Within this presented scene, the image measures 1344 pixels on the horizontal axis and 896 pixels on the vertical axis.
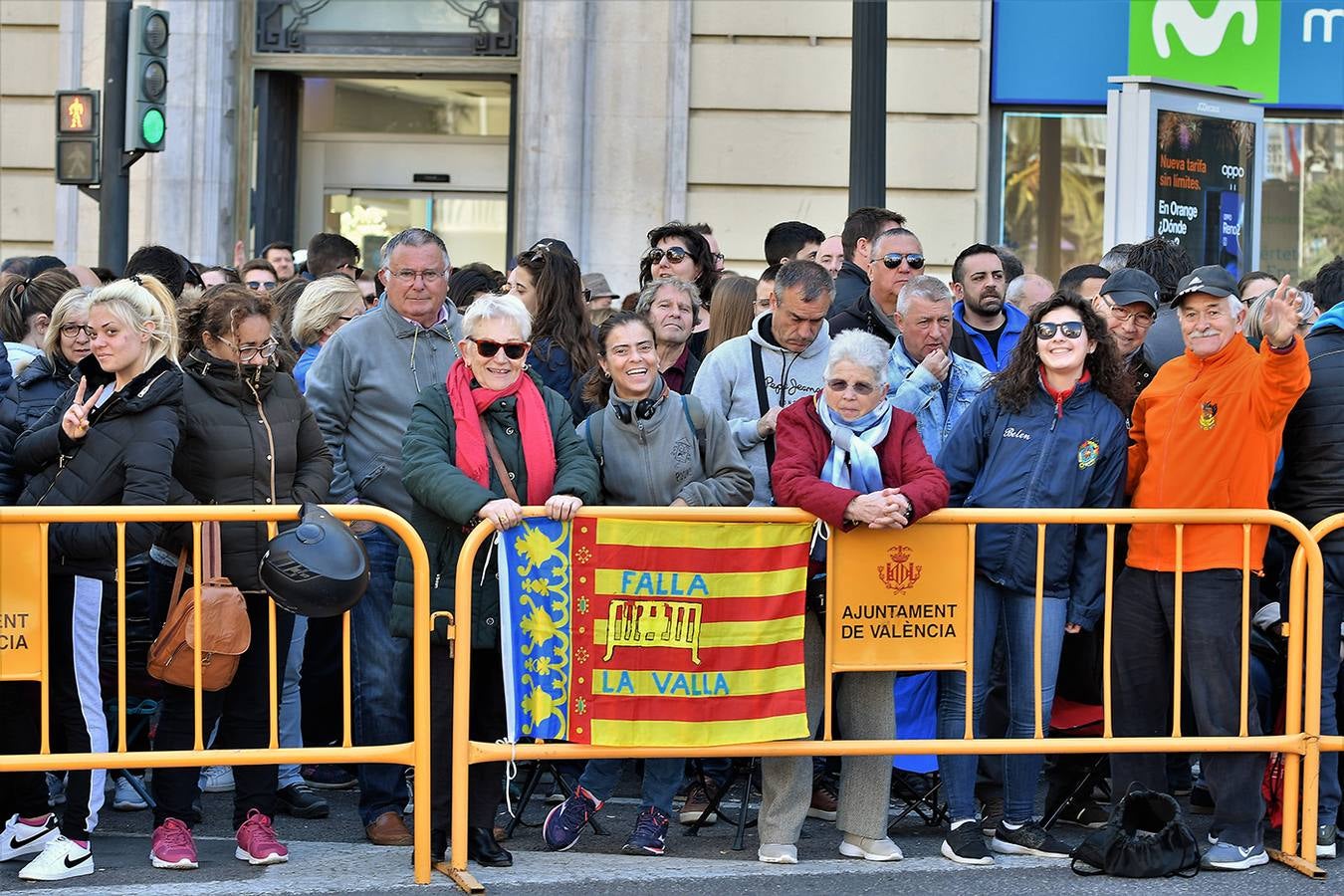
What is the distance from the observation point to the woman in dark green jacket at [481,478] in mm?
6344

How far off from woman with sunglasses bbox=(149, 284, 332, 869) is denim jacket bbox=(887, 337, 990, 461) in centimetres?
234

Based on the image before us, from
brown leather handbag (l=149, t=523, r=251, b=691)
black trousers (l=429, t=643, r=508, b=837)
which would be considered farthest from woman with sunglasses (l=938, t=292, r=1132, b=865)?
brown leather handbag (l=149, t=523, r=251, b=691)

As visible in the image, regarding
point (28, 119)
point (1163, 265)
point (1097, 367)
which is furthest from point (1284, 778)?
point (28, 119)

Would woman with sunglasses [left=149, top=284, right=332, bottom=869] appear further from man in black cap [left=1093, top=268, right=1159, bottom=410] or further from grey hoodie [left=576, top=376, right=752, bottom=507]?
Result: man in black cap [left=1093, top=268, right=1159, bottom=410]

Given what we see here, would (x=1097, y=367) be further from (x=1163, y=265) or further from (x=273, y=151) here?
(x=273, y=151)

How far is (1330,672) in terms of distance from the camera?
682 centimetres

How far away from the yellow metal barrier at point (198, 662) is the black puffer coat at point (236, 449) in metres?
0.22

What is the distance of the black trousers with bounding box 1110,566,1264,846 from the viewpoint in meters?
6.64

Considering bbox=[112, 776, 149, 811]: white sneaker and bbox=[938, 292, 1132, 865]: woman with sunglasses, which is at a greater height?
bbox=[938, 292, 1132, 865]: woman with sunglasses

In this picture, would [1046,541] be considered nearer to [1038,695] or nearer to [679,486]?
[1038,695]

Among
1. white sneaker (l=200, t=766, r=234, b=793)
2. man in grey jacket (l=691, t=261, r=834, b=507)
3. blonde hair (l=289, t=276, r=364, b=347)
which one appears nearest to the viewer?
man in grey jacket (l=691, t=261, r=834, b=507)

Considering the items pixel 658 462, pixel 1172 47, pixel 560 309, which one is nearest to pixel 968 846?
pixel 658 462

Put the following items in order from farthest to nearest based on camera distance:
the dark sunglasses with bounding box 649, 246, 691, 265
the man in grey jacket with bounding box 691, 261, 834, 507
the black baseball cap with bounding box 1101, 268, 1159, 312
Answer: the dark sunglasses with bounding box 649, 246, 691, 265
the black baseball cap with bounding box 1101, 268, 1159, 312
the man in grey jacket with bounding box 691, 261, 834, 507

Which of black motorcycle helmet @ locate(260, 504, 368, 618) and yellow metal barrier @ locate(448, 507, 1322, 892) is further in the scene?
yellow metal barrier @ locate(448, 507, 1322, 892)
